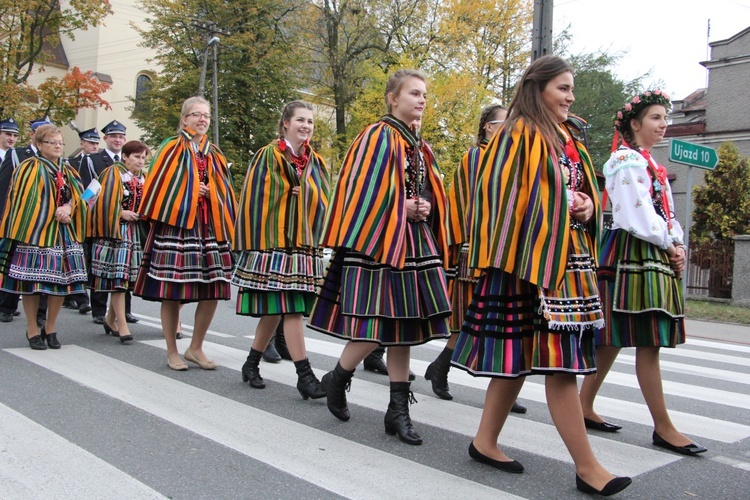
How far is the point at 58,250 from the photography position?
6.48 metres

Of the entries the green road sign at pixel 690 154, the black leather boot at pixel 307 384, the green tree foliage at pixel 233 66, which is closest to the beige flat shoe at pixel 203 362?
the black leather boot at pixel 307 384

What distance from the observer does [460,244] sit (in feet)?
15.4

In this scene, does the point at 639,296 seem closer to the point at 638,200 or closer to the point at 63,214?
the point at 638,200

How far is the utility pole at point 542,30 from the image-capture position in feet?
32.0

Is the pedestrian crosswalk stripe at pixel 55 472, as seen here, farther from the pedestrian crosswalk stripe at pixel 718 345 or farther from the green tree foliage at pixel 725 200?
the green tree foliage at pixel 725 200

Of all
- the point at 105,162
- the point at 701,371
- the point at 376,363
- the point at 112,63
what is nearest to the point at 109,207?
the point at 105,162

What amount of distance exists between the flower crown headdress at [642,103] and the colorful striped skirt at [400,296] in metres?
1.32

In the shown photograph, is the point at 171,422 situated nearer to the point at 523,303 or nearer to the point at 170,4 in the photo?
the point at 523,303

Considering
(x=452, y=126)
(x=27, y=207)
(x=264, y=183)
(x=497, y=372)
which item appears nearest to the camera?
(x=497, y=372)

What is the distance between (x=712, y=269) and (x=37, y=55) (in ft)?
72.4

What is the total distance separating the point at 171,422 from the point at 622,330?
2580mm

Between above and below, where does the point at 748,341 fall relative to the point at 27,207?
below

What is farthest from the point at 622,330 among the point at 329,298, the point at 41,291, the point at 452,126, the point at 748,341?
the point at 452,126

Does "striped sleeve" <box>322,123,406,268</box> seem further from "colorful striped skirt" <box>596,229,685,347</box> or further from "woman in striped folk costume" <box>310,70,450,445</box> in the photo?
"colorful striped skirt" <box>596,229,685,347</box>
